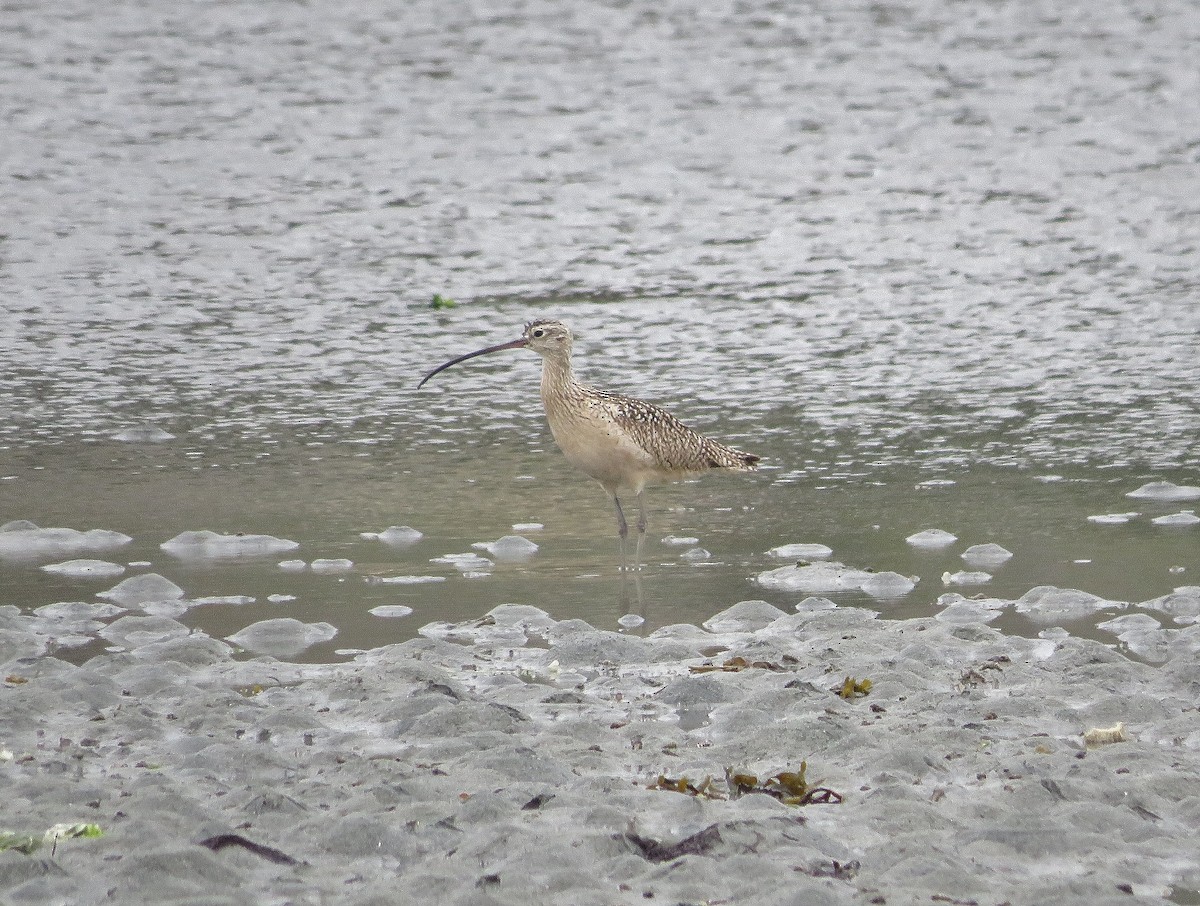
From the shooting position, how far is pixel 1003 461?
993 centimetres

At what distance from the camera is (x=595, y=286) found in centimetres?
1368

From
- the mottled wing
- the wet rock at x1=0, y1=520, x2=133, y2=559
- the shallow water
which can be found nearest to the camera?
the wet rock at x1=0, y1=520, x2=133, y2=559

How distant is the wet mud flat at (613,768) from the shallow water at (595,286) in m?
0.73

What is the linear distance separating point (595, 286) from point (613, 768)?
27.7ft

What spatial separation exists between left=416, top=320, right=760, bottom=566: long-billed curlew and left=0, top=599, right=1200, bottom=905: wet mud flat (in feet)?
6.75

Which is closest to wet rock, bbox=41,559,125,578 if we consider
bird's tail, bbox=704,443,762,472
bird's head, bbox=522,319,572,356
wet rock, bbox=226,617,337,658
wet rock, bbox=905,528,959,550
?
wet rock, bbox=226,617,337,658

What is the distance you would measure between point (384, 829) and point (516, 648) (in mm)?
2253

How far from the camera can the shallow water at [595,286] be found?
29.3 feet

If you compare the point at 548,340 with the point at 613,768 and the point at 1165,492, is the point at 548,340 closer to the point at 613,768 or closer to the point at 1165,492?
the point at 1165,492

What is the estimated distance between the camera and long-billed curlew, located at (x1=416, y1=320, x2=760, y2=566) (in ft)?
30.2

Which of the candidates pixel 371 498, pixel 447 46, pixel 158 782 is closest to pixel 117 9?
pixel 447 46

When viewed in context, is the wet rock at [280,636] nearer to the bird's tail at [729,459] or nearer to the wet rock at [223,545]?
the wet rock at [223,545]

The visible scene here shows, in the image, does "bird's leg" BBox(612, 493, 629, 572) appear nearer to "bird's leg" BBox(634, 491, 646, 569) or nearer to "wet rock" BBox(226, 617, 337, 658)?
"bird's leg" BBox(634, 491, 646, 569)

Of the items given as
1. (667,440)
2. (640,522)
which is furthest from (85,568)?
(667,440)
